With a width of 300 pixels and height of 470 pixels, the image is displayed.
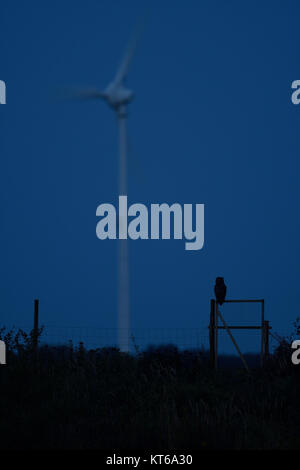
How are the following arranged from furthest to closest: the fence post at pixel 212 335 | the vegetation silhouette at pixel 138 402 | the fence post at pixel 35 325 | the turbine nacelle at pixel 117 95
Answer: the turbine nacelle at pixel 117 95
the fence post at pixel 212 335
the fence post at pixel 35 325
the vegetation silhouette at pixel 138 402

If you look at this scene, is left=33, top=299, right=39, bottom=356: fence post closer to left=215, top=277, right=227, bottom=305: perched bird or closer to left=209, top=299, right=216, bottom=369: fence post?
left=209, top=299, right=216, bottom=369: fence post

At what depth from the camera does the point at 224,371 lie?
1953 centimetres

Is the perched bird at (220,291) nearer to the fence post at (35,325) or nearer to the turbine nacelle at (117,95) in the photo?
the fence post at (35,325)

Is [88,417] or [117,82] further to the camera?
[117,82]

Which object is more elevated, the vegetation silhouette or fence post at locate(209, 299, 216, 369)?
fence post at locate(209, 299, 216, 369)

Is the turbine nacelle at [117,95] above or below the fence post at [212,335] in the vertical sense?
above

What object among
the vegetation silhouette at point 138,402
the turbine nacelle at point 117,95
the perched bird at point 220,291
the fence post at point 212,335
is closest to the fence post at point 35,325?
the vegetation silhouette at point 138,402

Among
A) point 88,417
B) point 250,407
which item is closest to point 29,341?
point 88,417

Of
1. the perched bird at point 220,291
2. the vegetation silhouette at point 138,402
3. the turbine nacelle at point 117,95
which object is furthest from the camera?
the turbine nacelle at point 117,95

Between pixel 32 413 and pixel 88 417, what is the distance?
1076 millimetres

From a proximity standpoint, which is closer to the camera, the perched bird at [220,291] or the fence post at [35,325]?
the fence post at [35,325]

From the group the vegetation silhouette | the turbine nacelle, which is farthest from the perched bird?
the turbine nacelle
